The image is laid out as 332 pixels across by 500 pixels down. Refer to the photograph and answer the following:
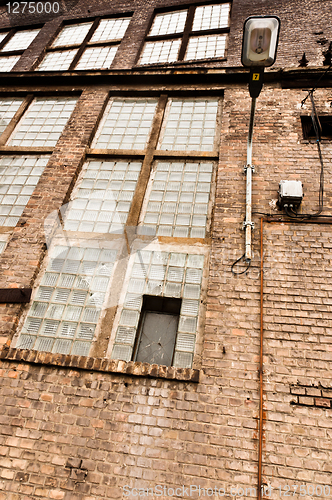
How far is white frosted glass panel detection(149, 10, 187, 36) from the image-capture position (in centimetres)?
801

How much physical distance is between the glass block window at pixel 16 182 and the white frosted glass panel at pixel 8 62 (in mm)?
4733

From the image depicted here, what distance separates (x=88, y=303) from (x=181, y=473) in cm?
211

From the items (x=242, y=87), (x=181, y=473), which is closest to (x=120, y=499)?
(x=181, y=473)

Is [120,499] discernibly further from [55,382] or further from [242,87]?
[242,87]

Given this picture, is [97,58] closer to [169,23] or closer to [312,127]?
[169,23]

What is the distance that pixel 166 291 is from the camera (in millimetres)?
3795

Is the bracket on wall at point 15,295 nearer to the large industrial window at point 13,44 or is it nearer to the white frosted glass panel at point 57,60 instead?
the white frosted glass panel at point 57,60

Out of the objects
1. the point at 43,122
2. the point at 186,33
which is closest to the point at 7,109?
the point at 43,122

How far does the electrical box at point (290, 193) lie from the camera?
3.92 metres

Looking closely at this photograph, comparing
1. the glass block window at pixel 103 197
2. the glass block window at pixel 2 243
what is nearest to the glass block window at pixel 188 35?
the glass block window at pixel 103 197

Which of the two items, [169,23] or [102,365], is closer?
[102,365]

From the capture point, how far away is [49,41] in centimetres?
873

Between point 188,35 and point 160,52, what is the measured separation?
3.07ft

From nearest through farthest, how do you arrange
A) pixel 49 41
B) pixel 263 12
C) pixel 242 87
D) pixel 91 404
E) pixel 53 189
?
1. pixel 91 404
2. pixel 53 189
3. pixel 242 87
4. pixel 263 12
5. pixel 49 41
